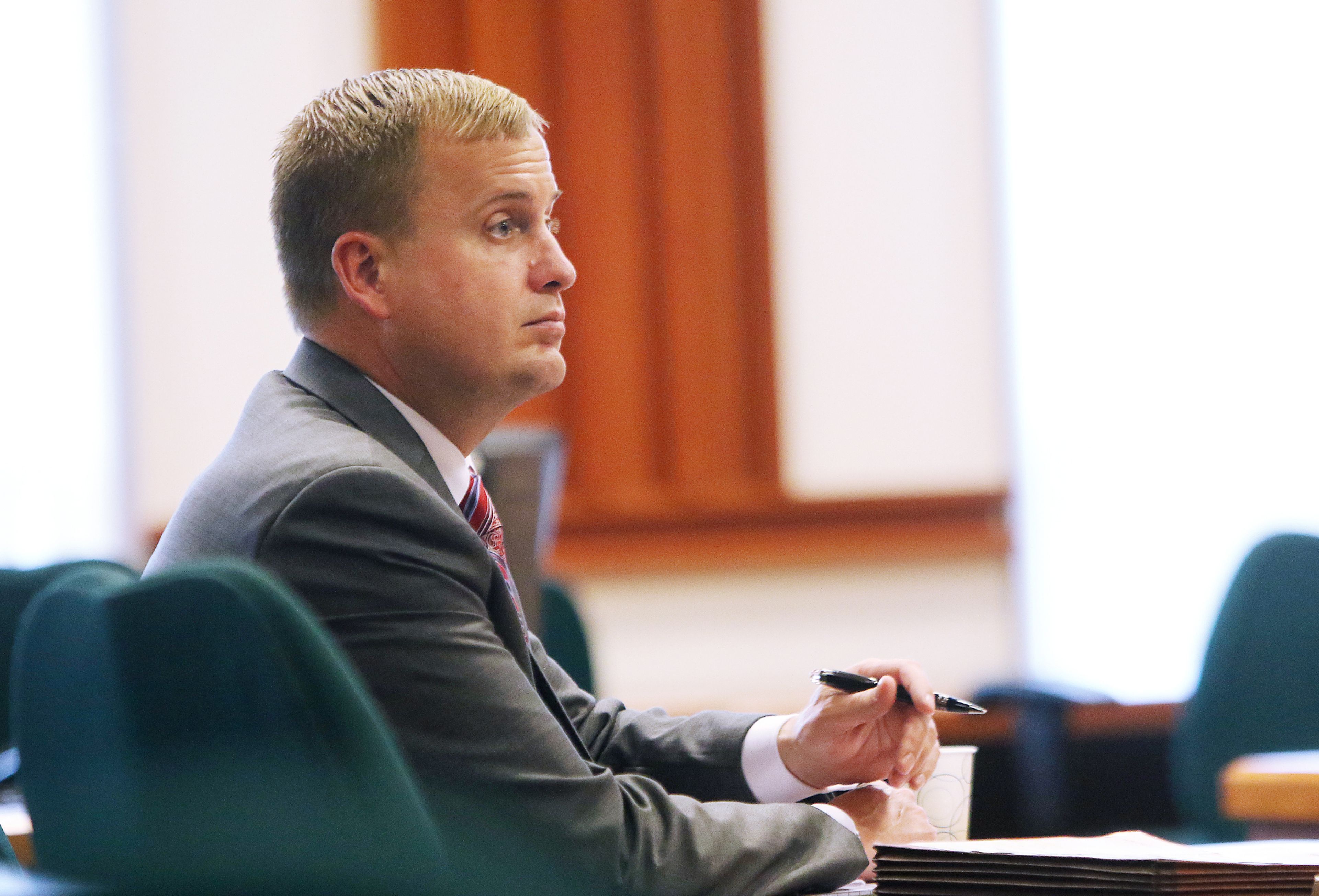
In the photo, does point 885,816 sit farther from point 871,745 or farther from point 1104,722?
point 1104,722

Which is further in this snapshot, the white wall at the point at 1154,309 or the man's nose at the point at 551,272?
the white wall at the point at 1154,309

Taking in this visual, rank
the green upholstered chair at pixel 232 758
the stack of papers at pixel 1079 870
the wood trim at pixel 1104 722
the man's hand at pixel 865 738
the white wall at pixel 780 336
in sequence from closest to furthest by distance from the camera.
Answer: the green upholstered chair at pixel 232 758, the stack of papers at pixel 1079 870, the man's hand at pixel 865 738, the wood trim at pixel 1104 722, the white wall at pixel 780 336

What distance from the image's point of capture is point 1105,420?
427 centimetres

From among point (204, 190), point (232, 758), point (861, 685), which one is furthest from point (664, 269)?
point (232, 758)

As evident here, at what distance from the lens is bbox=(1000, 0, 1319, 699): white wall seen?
13.8ft

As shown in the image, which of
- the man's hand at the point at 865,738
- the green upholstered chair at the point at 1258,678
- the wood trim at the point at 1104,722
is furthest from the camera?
the wood trim at the point at 1104,722

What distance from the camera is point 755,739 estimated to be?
1615mm

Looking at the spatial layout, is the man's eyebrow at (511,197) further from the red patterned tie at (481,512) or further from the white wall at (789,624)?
the white wall at (789,624)

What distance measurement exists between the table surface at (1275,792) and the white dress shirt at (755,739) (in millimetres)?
669

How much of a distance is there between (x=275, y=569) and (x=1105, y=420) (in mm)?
3495

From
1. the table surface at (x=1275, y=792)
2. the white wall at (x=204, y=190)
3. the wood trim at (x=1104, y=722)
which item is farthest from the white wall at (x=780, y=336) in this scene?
the table surface at (x=1275, y=792)

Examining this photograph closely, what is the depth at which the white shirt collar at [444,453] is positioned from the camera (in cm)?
159

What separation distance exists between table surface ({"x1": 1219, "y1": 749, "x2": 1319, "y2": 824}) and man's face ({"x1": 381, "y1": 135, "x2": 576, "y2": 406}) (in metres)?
1.07

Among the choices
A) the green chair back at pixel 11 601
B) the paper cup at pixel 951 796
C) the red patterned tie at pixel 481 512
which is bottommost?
the paper cup at pixel 951 796
